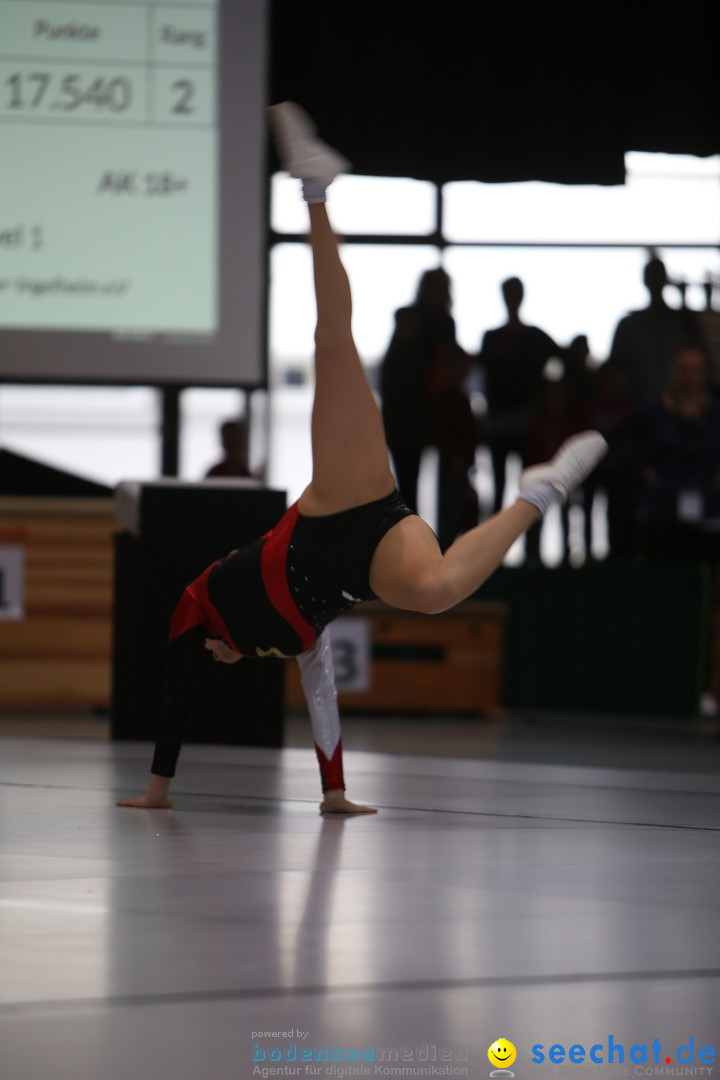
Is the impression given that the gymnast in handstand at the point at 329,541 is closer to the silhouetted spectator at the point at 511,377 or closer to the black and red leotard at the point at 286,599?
the black and red leotard at the point at 286,599

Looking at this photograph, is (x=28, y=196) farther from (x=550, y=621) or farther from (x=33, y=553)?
(x=550, y=621)

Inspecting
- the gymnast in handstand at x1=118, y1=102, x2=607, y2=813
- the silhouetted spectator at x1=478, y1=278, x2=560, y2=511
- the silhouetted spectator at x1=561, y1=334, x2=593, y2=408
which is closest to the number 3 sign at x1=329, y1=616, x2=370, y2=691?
the silhouetted spectator at x1=478, y1=278, x2=560, y2=511

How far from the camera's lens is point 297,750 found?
183 inches

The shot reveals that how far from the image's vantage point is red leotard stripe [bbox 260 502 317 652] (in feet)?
9.99

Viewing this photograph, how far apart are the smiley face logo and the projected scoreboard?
200 inches

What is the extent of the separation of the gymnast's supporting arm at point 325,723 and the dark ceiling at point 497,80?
479cm

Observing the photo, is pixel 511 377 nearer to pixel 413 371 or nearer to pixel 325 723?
pixel 413 371

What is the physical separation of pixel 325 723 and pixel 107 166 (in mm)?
3676

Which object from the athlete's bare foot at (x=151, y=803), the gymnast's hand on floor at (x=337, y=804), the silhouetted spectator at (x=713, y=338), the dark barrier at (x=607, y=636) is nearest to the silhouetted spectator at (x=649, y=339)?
the silhouetted spectator at (x=713, y=338)

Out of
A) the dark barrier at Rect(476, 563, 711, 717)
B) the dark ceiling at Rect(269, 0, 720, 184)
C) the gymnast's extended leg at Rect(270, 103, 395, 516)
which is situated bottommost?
the dark barrier at Rect(476, 563, 711, 717)

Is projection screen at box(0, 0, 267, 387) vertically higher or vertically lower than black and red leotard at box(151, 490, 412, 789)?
higher

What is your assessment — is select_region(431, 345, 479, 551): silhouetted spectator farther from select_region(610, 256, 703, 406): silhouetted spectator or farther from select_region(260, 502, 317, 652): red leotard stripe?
select_region(260, 502, 317, 652): red leotard stripe

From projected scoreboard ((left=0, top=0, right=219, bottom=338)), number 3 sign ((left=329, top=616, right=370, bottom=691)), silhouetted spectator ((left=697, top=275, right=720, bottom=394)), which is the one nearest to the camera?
number 3 sign ((left=329, top=616, right=370, bottom=691))

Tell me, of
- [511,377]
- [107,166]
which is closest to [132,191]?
[107,166]
